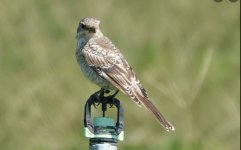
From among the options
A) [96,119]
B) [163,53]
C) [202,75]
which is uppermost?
[163,53]

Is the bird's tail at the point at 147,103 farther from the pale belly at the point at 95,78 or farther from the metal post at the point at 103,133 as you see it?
the metal post at the point at 103,133

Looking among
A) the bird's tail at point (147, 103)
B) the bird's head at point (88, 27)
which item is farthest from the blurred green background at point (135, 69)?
the bird's tail at point (147, 103)

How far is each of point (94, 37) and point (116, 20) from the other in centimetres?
340

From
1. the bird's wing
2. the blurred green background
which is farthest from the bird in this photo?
the blurred green background

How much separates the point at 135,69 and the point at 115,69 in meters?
3.82

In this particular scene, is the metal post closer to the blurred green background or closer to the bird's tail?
the bird's tail

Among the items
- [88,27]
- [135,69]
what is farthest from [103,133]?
[135,69]

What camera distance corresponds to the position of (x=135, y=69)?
16.3 m

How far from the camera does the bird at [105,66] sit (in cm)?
1218

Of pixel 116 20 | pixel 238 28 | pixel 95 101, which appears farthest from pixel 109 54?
pixel 238 28

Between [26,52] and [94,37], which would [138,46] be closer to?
[26,52]

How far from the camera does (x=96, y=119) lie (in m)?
10.7

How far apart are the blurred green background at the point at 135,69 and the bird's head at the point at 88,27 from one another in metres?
1.93

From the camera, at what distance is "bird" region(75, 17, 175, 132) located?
12180 millimetres
